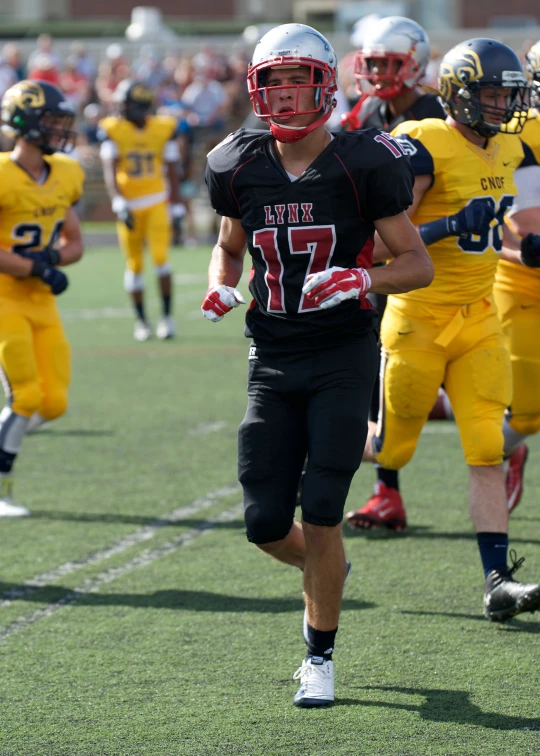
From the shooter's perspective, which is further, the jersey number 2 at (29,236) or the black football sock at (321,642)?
the jersey number 2 at (29,236)

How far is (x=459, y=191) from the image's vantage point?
4566 millimetres

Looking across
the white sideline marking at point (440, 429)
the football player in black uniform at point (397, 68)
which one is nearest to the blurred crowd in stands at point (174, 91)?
the white sideline marking at point (440, 429)

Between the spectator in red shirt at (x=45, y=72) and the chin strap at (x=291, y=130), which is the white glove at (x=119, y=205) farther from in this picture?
the spectator in red shirt at (x=45, y=72)

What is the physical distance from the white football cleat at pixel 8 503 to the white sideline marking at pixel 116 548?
2.08 feet

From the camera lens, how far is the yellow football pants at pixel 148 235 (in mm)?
10992

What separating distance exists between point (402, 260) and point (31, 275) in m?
2.50

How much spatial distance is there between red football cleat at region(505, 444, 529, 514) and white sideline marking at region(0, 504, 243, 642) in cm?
123

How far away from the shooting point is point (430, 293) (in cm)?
471

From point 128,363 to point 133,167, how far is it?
6.62ft

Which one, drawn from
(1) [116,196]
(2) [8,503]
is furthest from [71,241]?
(1) [116,196]

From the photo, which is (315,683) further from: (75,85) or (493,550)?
(75,85)

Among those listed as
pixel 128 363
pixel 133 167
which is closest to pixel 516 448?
pixel 128 363

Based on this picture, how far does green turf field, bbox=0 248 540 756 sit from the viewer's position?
352 cm

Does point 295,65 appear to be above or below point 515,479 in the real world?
above
